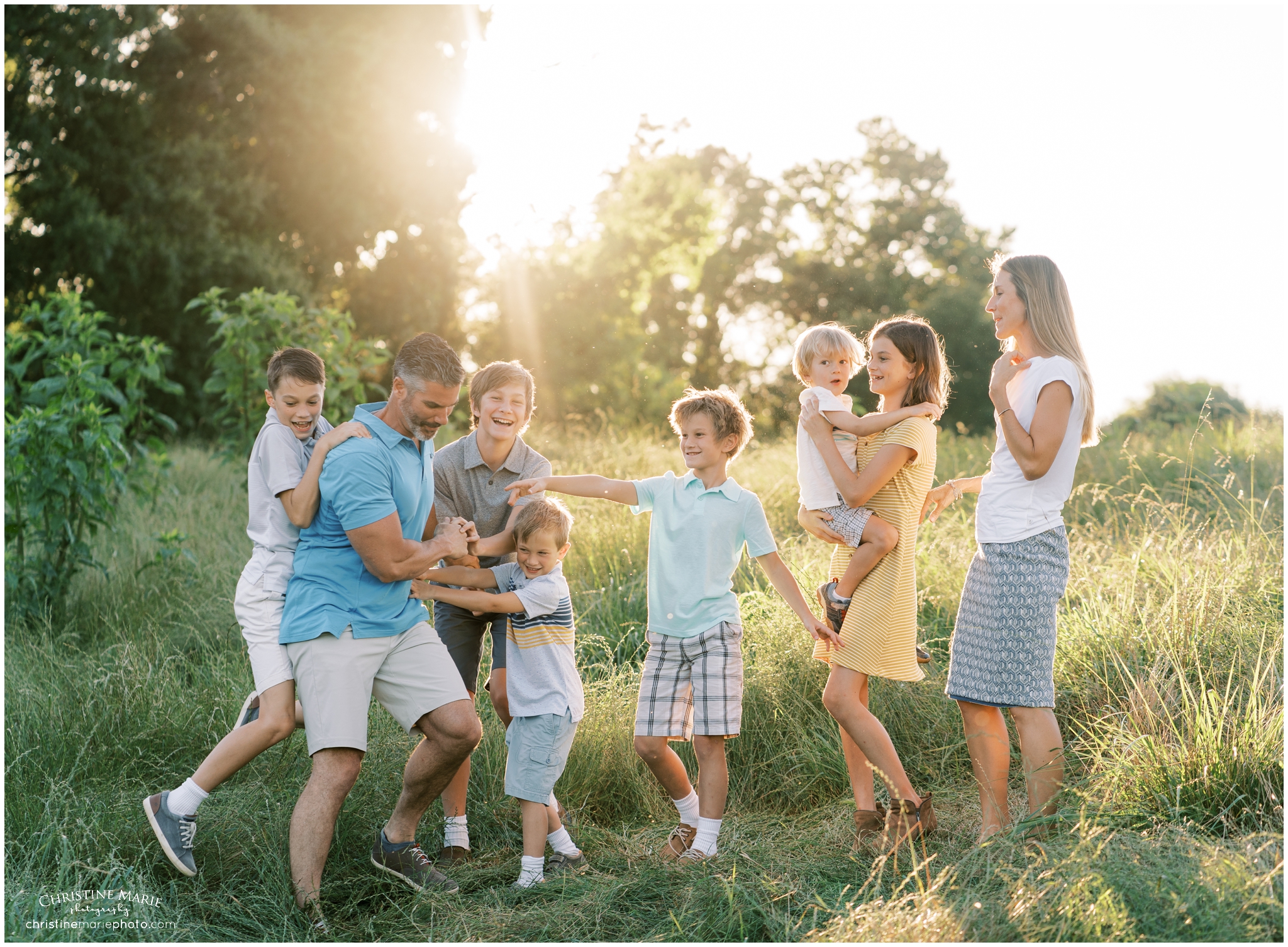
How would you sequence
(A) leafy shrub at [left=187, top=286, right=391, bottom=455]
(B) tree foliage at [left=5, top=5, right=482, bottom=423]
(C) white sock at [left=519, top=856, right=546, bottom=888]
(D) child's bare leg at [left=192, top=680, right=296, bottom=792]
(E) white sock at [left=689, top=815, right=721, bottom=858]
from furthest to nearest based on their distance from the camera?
(B) tree foliage at [left=5, top=5, right=482, bottom=423]
(A) leafy shrub at [left=187, top=286, right=391, bottom=455]
(E) white sock at [left=689, top=815, right=721, bottom=858]
(C) white sock at [left=519, top=856, right=546, bottom=888]
(D) child's bare leg at [left=192, top=680, right=296, bottom=792]

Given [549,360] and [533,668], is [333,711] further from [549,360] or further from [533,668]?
[549,360]

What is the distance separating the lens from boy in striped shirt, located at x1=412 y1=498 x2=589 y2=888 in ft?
11.3

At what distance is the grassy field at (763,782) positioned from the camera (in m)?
2.85

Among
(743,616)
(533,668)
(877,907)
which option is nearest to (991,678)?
(877,907)

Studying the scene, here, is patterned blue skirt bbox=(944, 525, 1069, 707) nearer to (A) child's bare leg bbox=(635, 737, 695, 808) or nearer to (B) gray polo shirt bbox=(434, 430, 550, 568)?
(A) child's bare leg bbox=(635, 737, 695, 808)

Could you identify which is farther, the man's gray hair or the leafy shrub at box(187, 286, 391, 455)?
the leafy shrub at box(187, 286, 391, 455)

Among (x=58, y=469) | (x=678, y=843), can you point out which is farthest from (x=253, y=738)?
(x=58, y=469)

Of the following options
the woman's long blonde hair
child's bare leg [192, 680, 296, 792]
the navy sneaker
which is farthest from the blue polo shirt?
the woman's long blonde hair

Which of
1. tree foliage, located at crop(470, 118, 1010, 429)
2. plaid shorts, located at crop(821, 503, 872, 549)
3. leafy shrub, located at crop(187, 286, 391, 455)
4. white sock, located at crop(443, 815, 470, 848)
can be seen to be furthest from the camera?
tree foliage, located at crop(470, 118, 1010, 429)

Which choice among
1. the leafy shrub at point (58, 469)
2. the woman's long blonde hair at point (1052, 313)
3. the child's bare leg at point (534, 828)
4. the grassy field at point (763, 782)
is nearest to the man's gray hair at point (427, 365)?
the child's bare leg at point (534, 828)

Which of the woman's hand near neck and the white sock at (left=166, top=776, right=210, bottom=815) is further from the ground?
the woman's hand near neck

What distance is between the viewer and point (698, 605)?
3.57 meters

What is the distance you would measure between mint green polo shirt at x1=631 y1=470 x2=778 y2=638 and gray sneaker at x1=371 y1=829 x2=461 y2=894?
115 cm

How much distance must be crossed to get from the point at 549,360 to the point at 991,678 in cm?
1979
